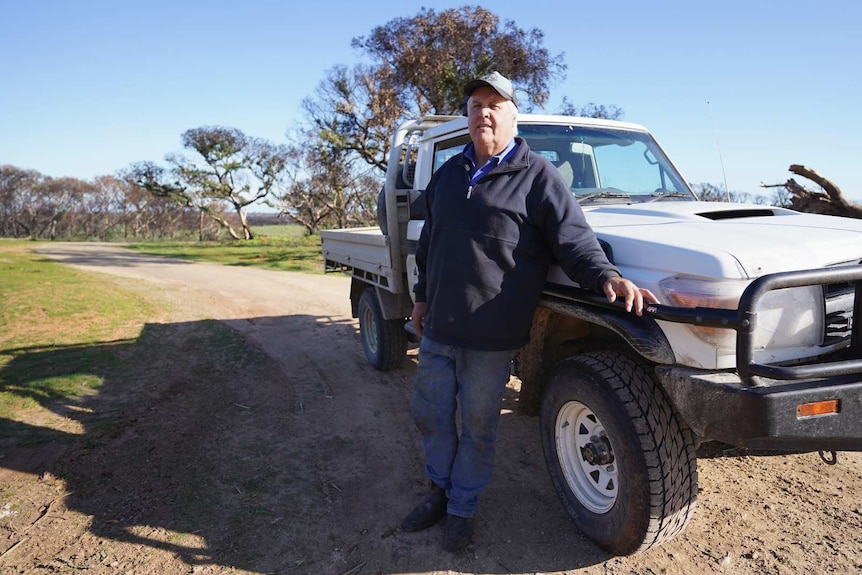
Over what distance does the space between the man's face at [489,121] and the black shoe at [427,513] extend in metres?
1.84

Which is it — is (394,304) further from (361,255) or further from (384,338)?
(361,255)

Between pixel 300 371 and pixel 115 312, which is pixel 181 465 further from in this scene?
pixel 115 312

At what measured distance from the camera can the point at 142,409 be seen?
193 inches

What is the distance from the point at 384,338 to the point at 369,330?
0.52 meters

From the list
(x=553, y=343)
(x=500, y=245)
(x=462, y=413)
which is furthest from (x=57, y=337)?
(x=500, y=245)

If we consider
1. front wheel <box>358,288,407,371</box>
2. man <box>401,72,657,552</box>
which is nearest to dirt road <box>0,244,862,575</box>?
man <box>401,72,657,552</box>

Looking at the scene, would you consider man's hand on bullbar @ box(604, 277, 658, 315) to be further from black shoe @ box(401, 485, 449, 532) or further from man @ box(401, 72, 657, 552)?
black shoe @ box(401, 485, 449, 532)

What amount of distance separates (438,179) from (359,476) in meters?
2.01

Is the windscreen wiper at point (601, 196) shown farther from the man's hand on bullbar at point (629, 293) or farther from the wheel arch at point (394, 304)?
the wheel arch at point (394, 304)

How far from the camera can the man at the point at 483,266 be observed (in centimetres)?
265

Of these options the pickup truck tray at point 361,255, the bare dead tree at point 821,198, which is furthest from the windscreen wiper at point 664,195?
the bare dead tree at point 821,198

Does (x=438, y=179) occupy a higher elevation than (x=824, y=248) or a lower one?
higher

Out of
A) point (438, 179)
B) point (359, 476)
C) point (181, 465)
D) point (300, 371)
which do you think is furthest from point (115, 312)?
point (438, 179)

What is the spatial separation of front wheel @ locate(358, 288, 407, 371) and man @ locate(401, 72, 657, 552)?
265cm
